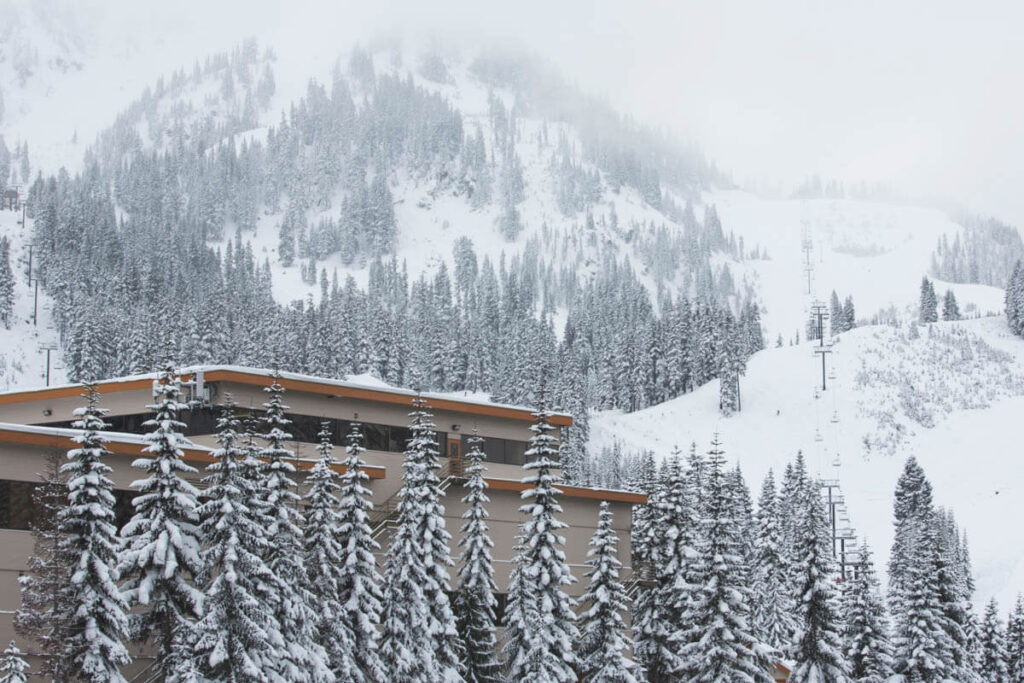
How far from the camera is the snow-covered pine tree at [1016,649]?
65.3m

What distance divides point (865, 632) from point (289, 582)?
2940 cm

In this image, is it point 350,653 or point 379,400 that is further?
point 379,400

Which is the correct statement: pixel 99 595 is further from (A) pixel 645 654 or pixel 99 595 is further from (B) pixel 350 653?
(A) pixel 645 654

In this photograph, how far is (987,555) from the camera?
3863 inches

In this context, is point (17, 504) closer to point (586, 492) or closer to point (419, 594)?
point (419, 594)

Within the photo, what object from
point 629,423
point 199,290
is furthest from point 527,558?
point 199,290

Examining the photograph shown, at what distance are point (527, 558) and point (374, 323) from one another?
107m

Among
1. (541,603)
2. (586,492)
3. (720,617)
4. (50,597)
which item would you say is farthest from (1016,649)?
(50,597)

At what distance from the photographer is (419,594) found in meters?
39.4

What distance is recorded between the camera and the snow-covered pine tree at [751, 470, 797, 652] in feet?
204

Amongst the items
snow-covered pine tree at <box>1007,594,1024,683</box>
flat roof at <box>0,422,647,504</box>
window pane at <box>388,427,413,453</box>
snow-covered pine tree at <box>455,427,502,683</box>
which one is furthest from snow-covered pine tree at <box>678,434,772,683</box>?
snow-covered pine tree at <box>1007,594,1024,683</box>

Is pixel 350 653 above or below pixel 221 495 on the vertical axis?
below

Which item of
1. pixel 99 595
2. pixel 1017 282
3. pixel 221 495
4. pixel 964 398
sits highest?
pixel 1017 282

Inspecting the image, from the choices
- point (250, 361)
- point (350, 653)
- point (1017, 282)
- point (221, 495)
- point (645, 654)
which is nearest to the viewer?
point (221, 495)
